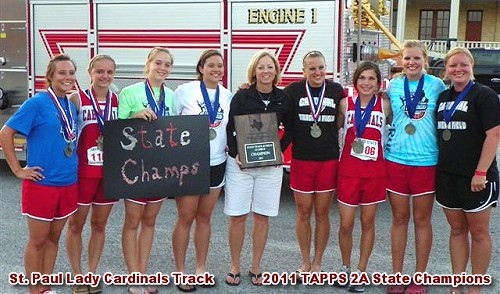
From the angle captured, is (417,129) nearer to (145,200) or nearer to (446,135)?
(446,135)

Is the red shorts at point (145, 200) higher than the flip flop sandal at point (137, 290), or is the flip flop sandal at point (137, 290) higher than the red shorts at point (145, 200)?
the red shorts at point (145, 200)

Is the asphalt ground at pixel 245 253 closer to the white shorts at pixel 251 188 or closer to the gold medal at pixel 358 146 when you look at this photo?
the white shorts at pixel 251 188

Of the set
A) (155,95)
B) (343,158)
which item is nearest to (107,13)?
(155,95)

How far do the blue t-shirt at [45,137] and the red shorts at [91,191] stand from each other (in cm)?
27

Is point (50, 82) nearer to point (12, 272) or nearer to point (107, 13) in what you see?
A: point (12, 272)

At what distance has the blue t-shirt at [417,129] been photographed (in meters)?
4.25

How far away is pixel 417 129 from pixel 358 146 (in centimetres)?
43

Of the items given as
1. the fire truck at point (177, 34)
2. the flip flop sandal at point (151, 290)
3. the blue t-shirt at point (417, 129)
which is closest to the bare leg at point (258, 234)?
the flip flop sandal at point (151, 290)

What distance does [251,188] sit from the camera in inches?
181

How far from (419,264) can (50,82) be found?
293cm

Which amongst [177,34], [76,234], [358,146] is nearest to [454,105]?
[358,146]

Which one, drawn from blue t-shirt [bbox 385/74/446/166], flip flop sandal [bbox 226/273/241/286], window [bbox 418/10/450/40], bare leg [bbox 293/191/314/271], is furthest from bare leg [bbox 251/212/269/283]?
window [bbox 418/10/450/40]

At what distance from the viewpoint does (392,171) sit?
4367 mm

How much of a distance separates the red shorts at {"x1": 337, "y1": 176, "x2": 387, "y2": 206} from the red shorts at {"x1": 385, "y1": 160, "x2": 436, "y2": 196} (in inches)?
3.8
